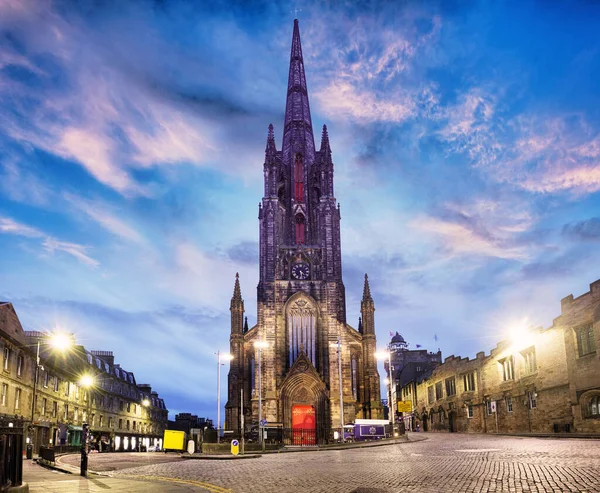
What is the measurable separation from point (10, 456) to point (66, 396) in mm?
50385

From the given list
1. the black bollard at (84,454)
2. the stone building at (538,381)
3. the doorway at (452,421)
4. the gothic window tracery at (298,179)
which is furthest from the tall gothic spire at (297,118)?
the black bollard at (84,454)

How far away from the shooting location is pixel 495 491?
36.9 ft

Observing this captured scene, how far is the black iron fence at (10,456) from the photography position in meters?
8.35

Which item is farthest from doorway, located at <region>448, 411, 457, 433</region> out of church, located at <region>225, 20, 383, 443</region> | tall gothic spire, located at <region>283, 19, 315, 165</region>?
tall gothic spire, located at <region>283, 19, 315, 165</region>

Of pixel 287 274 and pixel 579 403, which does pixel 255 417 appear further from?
pixel 579 403

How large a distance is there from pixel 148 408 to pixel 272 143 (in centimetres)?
4483

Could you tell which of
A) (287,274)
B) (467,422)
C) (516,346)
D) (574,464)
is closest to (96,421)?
(287,274)

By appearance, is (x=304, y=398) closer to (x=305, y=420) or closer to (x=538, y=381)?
(x=305, y=420)

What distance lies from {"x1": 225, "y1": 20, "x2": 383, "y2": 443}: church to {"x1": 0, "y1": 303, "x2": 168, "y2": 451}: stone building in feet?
47.7

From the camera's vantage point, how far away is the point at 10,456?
8.64 m

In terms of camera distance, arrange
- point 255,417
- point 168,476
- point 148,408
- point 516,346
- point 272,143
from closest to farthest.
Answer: point 168,476 < point 516,346 < point 255,417 < point 272,143 < point 148,408

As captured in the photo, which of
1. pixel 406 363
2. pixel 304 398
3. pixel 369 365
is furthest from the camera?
pixel 406 363

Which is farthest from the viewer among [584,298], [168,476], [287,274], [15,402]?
[287,274]

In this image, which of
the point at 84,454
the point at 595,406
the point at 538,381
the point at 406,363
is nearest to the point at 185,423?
the point at 406,363
